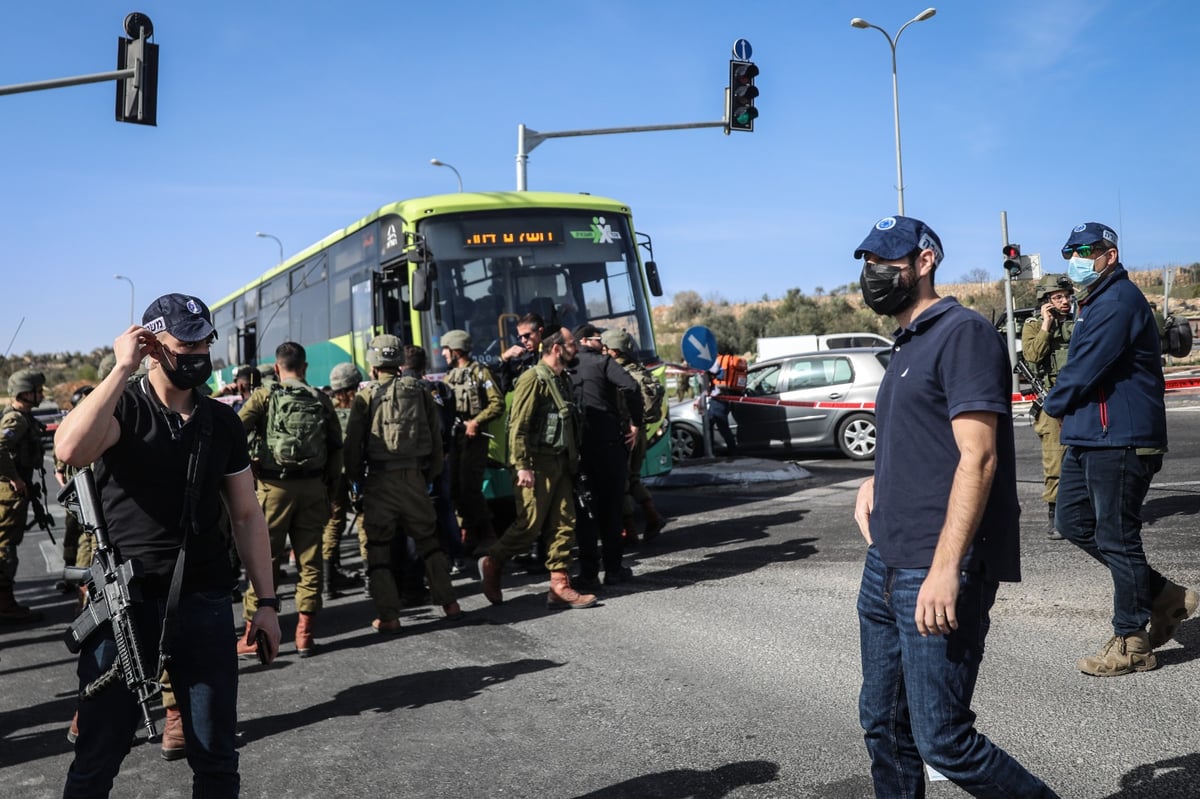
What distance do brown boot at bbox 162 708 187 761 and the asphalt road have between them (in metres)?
0.06

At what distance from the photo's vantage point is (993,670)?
529cm

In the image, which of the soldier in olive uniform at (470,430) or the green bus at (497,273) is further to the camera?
the green bus at (497,273)

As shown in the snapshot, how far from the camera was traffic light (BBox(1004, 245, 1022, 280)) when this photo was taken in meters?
19.4

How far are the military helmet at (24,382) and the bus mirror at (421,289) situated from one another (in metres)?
3.37

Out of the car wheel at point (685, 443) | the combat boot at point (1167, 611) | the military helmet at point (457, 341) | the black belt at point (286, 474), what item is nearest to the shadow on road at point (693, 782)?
the combat boot at point (1167, 611)

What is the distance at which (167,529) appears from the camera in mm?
3283

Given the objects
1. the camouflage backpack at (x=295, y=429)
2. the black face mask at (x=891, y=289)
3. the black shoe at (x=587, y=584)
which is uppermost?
the black face mask at (x=891, y=289)

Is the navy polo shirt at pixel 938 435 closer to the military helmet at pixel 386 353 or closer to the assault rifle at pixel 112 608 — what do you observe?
the assault rifle at pixel 112 608

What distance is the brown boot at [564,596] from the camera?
24.5 feet

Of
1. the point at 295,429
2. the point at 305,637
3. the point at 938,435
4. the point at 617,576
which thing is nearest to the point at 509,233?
the point at 617,576

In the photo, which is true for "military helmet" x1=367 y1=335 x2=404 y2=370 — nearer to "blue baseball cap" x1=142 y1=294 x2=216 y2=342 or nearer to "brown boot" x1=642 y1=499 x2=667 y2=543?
"brown boot" x1=642 y1=499 x2=667 y2=543

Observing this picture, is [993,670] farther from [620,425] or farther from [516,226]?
[516,226]

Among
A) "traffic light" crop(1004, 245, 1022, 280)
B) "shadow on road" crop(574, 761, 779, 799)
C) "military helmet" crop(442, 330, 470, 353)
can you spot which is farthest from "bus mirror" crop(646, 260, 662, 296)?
"traffic light" crop(1004, 245, 1022, 280)

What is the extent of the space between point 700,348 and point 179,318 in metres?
12.0
